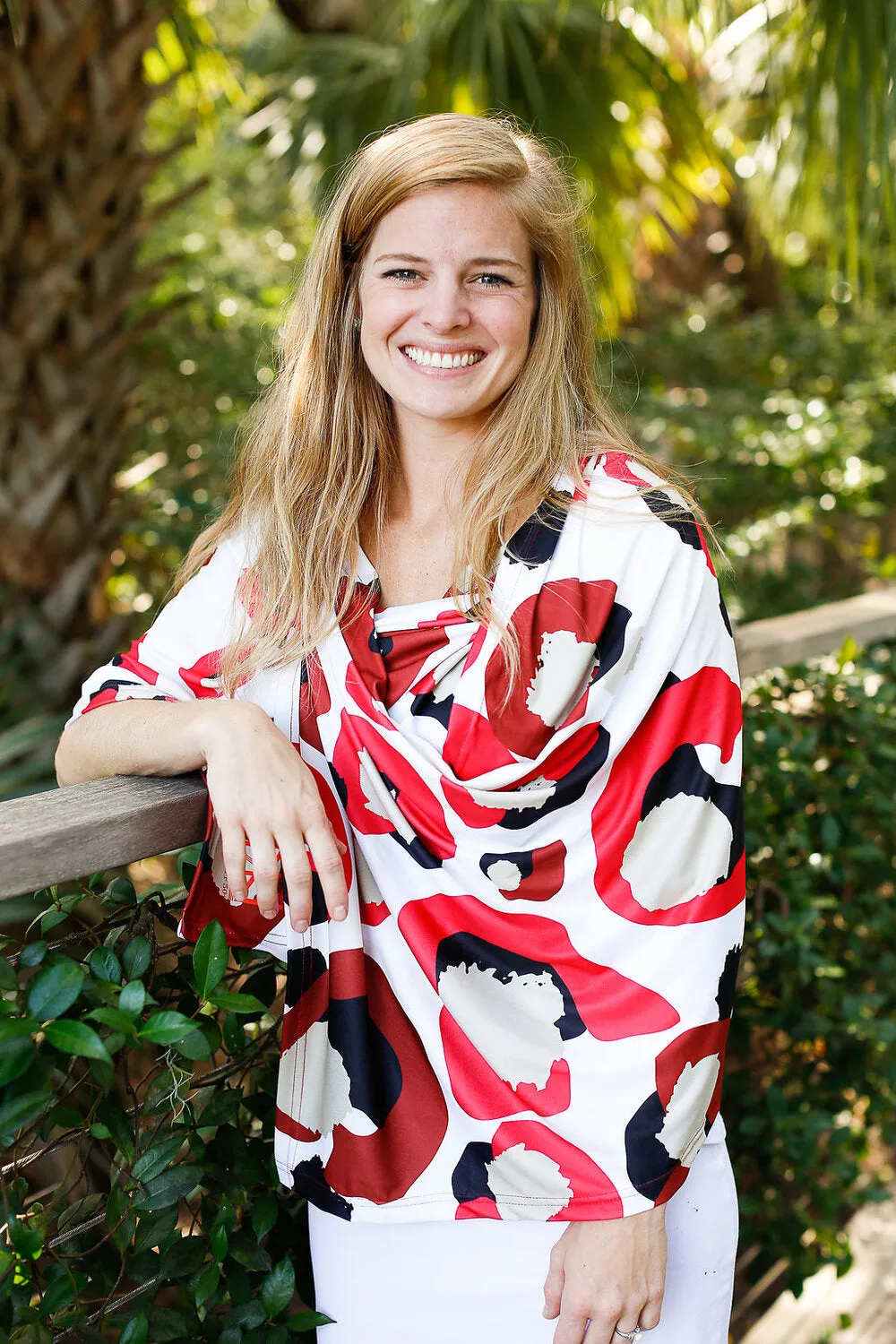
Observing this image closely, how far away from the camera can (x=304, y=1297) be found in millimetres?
1471

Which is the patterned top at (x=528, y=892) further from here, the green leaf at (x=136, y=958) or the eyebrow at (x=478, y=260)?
the eyebrow at (x=478, y=260)

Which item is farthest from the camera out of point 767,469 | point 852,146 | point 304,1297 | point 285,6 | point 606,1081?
point 285,6

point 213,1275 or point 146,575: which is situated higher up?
point 146,575

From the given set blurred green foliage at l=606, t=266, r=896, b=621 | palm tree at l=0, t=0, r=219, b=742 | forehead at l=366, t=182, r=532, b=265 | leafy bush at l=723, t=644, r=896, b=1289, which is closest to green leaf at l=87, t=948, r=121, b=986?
forehead at l=366, t=182, r=532, b=265

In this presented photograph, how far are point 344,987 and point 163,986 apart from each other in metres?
0.20

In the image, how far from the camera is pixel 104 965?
3.58 ft

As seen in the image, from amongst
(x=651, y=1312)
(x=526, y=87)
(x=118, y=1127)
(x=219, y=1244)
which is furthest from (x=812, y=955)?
(x=526, y=87)

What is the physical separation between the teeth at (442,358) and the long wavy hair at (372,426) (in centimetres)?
7

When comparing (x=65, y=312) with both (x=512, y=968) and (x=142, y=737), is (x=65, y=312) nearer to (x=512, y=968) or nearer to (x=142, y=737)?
(x=142, y=737)

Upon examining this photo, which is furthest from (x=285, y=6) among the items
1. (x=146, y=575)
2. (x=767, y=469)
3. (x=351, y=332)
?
(x=351, y=332)

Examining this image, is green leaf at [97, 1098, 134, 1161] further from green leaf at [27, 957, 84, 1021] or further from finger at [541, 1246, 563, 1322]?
finger at [541, 1246, 563, 1322]

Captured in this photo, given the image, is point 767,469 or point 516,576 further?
point 767,469

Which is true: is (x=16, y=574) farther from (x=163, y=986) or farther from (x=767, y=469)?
(x=767, y=469)

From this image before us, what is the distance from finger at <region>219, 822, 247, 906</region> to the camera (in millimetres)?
1134
